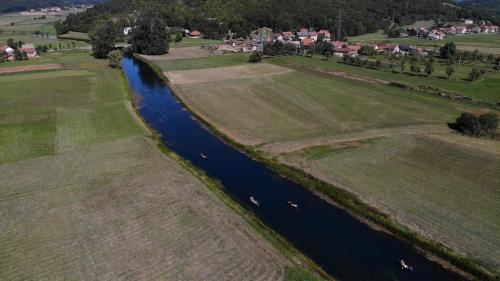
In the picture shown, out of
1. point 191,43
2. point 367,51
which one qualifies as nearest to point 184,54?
point 191,43

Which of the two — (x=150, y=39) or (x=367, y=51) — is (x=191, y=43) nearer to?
(x=150, y=39)

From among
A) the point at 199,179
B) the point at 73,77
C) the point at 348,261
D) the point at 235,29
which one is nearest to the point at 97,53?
the point at 73,77

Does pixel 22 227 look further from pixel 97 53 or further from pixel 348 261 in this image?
pixel 97 53

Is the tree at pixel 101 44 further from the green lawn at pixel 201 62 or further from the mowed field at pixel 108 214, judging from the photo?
the mowed field at pixel 108 214

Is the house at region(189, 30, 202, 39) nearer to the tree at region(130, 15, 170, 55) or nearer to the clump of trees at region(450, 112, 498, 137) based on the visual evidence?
the tree at region(130, 15, 170, 55)

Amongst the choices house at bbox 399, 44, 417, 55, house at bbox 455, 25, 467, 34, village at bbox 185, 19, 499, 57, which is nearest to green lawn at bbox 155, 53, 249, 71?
village at bbox 185, 19, 499, 57

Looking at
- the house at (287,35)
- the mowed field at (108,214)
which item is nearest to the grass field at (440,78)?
the house at (287,35)

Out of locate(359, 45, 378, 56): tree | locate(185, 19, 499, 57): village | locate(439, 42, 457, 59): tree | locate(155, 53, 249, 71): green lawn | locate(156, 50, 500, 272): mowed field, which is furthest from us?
locate(185, 19, 499, 57): village
